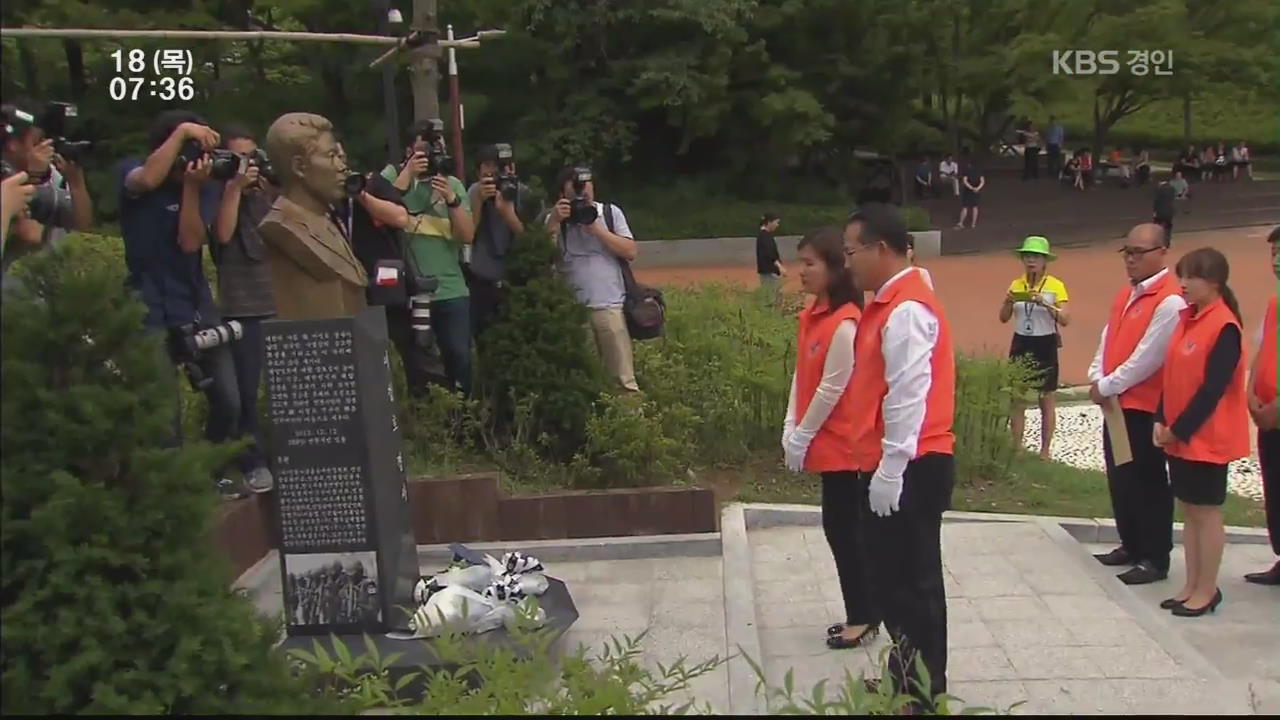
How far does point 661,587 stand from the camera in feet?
17.6

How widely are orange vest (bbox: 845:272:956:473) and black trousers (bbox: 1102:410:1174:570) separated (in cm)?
208

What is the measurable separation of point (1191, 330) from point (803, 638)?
2140 mm

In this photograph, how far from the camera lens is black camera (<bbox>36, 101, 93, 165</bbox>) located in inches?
148

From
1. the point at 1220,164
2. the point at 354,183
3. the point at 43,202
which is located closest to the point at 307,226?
the point at 354,183

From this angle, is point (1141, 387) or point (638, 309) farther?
point (638, 309)

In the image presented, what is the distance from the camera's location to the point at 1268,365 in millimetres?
5445

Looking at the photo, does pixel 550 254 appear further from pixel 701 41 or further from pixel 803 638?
pixel 701 41

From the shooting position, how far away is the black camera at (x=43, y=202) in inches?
110

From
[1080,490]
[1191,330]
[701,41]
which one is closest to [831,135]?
[701,41]

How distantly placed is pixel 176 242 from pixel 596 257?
2.43m

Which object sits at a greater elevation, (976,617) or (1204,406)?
(1204,406)

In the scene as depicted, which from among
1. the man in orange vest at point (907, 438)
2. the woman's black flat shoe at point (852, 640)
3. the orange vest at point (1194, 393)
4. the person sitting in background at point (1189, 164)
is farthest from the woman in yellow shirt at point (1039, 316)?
the person sitting in background at point (1189, 164)

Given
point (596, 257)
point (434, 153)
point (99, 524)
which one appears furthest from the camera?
point (596, 257)

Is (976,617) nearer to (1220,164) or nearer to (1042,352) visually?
(1042,352)
